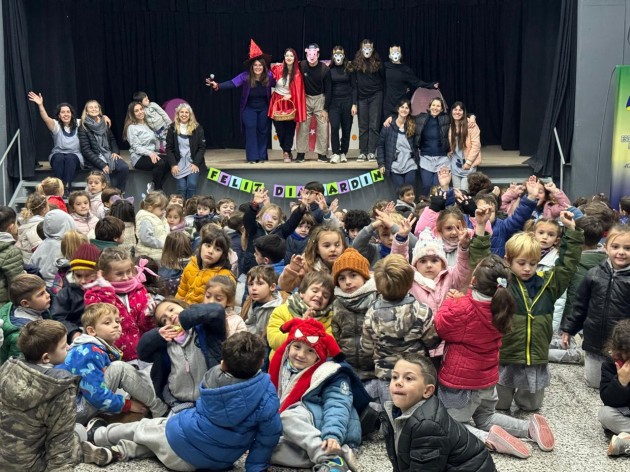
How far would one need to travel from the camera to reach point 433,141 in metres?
12.5

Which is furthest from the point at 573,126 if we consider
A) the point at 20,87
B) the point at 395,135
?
the point at 20,87

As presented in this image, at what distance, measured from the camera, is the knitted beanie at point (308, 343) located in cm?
568

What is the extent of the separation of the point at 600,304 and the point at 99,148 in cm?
789

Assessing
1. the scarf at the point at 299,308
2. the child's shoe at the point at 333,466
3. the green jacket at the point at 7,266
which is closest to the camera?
the child's shoe at the point at 333,466

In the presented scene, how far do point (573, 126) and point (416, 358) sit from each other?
27.2ft

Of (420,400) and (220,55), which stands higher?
(220,55)

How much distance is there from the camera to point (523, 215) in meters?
7.66

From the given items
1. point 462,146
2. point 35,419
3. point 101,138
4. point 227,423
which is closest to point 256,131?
point 101,138

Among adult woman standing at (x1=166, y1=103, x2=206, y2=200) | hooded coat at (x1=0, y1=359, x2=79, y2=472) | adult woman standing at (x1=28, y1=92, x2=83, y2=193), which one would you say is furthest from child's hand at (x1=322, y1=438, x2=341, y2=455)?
adult woman standing at (x1=28, y1=92, x2=83, y2=193)

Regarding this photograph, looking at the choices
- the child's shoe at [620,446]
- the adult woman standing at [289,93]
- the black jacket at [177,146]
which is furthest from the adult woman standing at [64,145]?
the child's shoe at [620,446]

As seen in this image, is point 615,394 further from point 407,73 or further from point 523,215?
point 407,73

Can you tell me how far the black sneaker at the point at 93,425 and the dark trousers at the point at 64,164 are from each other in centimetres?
726

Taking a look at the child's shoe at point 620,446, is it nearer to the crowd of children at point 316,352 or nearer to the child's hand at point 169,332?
the crowd of children at point 316,352

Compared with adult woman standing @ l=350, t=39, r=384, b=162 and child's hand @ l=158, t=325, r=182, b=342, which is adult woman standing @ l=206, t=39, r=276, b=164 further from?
child's hand @ l=158, t=325, r=182, b=342
